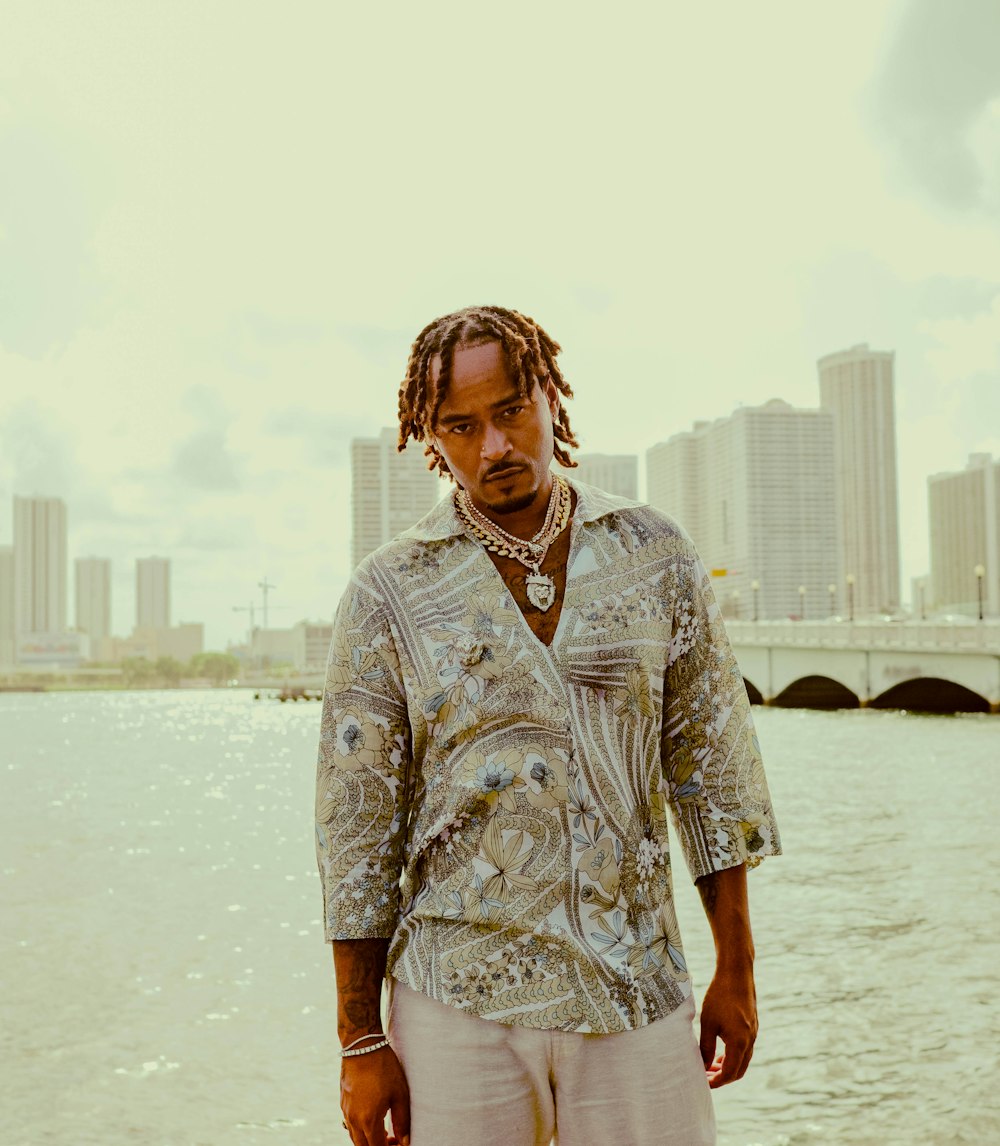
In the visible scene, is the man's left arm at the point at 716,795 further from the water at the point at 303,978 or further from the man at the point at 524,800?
the water at the point at 303,978

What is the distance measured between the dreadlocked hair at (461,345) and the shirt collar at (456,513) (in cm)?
16

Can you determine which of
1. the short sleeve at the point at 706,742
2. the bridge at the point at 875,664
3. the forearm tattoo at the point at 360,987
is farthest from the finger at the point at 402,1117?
the bridge at the point at 875,664

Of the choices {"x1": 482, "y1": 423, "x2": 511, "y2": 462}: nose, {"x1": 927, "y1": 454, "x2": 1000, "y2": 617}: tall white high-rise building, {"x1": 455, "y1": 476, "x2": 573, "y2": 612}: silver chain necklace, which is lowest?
{"x1": 455, "y1": 476, "x2": 573, "y2": 612}: silver chain necklace

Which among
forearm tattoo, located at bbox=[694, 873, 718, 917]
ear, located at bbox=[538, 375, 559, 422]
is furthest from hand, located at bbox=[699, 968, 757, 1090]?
ear, located at bbox=[538, 375, 559, 422]

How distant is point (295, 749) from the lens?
155ft

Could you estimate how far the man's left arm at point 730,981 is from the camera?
6.67ft

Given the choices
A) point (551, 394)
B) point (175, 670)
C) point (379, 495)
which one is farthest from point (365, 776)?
point (175, 670)

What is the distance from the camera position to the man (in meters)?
1.86

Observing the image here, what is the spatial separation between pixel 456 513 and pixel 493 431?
16cm

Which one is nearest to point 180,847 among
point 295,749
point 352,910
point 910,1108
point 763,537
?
point 910,1108

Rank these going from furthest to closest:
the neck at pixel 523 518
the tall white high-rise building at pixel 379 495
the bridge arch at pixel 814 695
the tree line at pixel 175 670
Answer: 1. the tree line at pixel 175 670
2. the tall white high-rise building at pixel 379 495
3. the bridge arch at pixel 814 695
4. the neck at pixel 523 518

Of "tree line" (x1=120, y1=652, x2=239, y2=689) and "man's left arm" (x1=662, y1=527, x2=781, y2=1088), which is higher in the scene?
"man's left arm" (x1=662, y1=527, x2=781, y2=1088)

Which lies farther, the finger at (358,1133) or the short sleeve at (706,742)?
the short sleeve at (706,742)

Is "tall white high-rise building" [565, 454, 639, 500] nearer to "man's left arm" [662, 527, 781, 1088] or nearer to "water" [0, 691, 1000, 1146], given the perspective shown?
"water" [0, 691, 1000, 1146]
